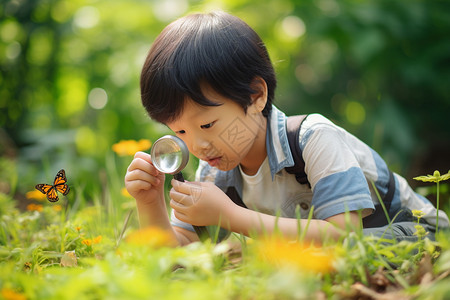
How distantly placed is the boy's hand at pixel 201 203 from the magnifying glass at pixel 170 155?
6cm

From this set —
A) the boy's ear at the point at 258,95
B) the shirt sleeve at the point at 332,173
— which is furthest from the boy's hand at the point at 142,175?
the shirt sleeve at the point at 332,173

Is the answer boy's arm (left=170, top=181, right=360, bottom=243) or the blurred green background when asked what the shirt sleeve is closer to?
boy's arm (left=170, top=181, right=360, bottom=243)

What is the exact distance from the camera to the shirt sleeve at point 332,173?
168cm

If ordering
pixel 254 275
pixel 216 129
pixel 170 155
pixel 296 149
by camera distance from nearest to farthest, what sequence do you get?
1. pixel 254 275
2. pixel 170 155
3. pixel 216 129
4. pixel 296 149

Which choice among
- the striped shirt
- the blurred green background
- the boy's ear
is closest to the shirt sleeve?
the striped shirt

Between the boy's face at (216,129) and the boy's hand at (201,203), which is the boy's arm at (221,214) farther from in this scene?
the boy's face at (216,129)

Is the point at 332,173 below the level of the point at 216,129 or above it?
below

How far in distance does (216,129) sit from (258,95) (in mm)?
292

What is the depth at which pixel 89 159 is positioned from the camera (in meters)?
3.69

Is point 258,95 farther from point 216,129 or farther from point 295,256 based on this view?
point 295,256

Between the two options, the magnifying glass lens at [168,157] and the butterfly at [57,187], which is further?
the butterfly at [57,187]

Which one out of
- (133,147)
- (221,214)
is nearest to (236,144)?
(221,214)

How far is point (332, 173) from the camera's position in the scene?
1722 mm

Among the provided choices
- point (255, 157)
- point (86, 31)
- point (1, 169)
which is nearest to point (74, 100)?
point (86, 31)
